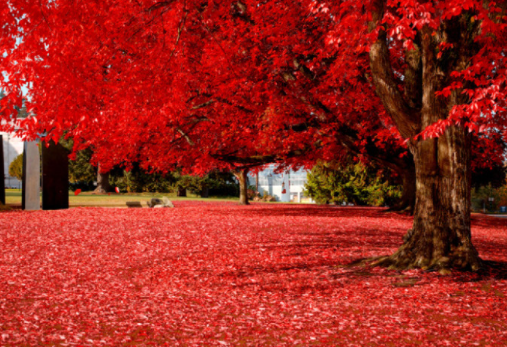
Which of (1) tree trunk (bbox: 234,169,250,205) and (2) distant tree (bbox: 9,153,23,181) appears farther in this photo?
(2) distant tree (bbox: 9,153,23,181)

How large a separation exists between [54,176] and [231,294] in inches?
669

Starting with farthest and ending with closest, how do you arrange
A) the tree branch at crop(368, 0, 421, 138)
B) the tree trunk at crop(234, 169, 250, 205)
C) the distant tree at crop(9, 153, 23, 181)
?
1. the distant tree at crop(9, 153, 23, 181)
2. the tree trunk at crop(234, 169, 250, 205)
3. the tree branch at crop(368, 0, 421, 138)

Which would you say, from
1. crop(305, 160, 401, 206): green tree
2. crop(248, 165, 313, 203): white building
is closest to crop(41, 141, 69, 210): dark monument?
crop(305, 160, 401, 206): green tree

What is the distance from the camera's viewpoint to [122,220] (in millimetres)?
18109

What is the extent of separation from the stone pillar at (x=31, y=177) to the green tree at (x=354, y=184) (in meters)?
17.5

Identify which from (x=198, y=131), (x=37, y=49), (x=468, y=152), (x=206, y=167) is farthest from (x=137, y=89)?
(x=468, y=152)

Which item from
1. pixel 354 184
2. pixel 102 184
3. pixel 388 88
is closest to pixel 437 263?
pixel 388 88

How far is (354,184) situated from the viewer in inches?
1304

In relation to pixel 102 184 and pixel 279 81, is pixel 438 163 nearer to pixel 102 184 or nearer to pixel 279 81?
pixel 279 81

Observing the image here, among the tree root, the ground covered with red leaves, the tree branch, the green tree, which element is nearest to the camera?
the ground covered with red leaves

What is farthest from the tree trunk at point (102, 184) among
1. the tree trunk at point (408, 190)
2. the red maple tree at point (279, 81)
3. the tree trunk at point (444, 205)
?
the tree trunk at point (444, 205)

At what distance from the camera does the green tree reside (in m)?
32.0

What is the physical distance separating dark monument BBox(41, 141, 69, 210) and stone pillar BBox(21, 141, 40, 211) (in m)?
0.28

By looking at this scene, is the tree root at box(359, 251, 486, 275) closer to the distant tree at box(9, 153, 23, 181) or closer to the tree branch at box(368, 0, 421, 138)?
the tree branch at box(368, 0, 421, 138)
